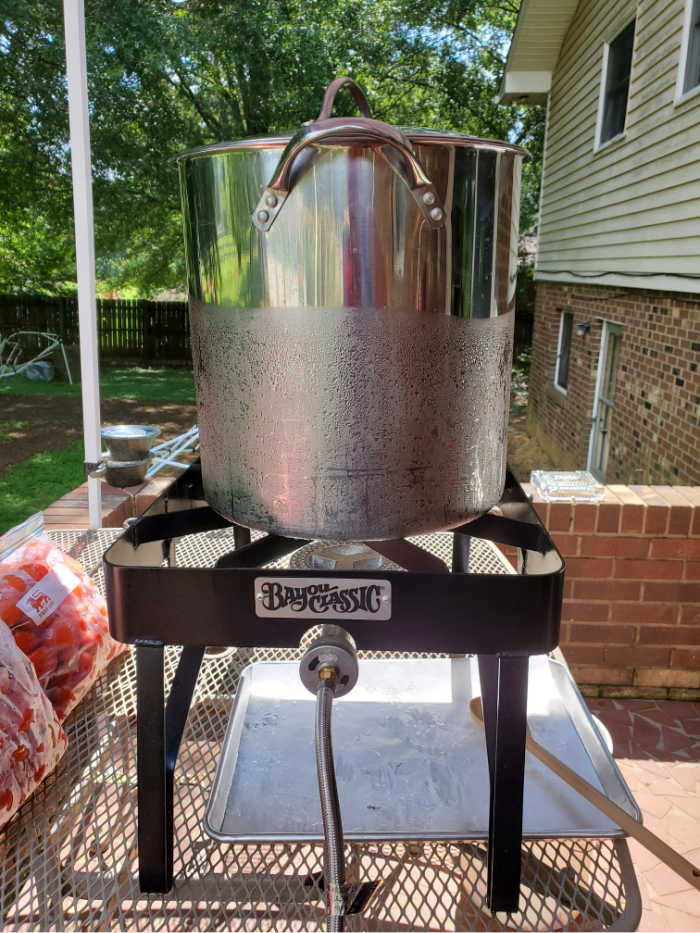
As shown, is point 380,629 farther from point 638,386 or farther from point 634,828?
point 638,386

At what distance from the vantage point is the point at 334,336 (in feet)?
2.96

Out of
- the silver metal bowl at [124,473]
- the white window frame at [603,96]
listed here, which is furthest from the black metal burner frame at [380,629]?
the white window frame at [603,96]

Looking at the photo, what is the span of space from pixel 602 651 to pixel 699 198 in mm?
3035

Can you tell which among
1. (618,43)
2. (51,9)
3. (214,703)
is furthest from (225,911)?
(618,43)

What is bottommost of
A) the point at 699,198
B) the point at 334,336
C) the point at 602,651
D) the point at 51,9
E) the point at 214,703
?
the point at 602,651

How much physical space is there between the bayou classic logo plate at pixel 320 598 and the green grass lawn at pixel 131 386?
8.90m

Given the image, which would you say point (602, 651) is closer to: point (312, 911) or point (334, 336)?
point (312, 911)

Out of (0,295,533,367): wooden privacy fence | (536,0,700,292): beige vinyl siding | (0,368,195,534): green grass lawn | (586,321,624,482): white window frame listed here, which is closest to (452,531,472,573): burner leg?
(536,0,700,292): beige vinyl siding

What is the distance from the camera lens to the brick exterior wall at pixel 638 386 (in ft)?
14.9

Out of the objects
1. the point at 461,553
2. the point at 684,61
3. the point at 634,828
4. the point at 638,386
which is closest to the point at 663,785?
the point at 461,553

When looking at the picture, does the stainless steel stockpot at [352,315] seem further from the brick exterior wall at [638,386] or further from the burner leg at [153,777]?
the brick exterior wall at [638,386]

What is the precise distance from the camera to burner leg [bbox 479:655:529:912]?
969 mm

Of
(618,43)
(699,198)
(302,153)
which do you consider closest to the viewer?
(302,153)

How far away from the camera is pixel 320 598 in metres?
0.94
